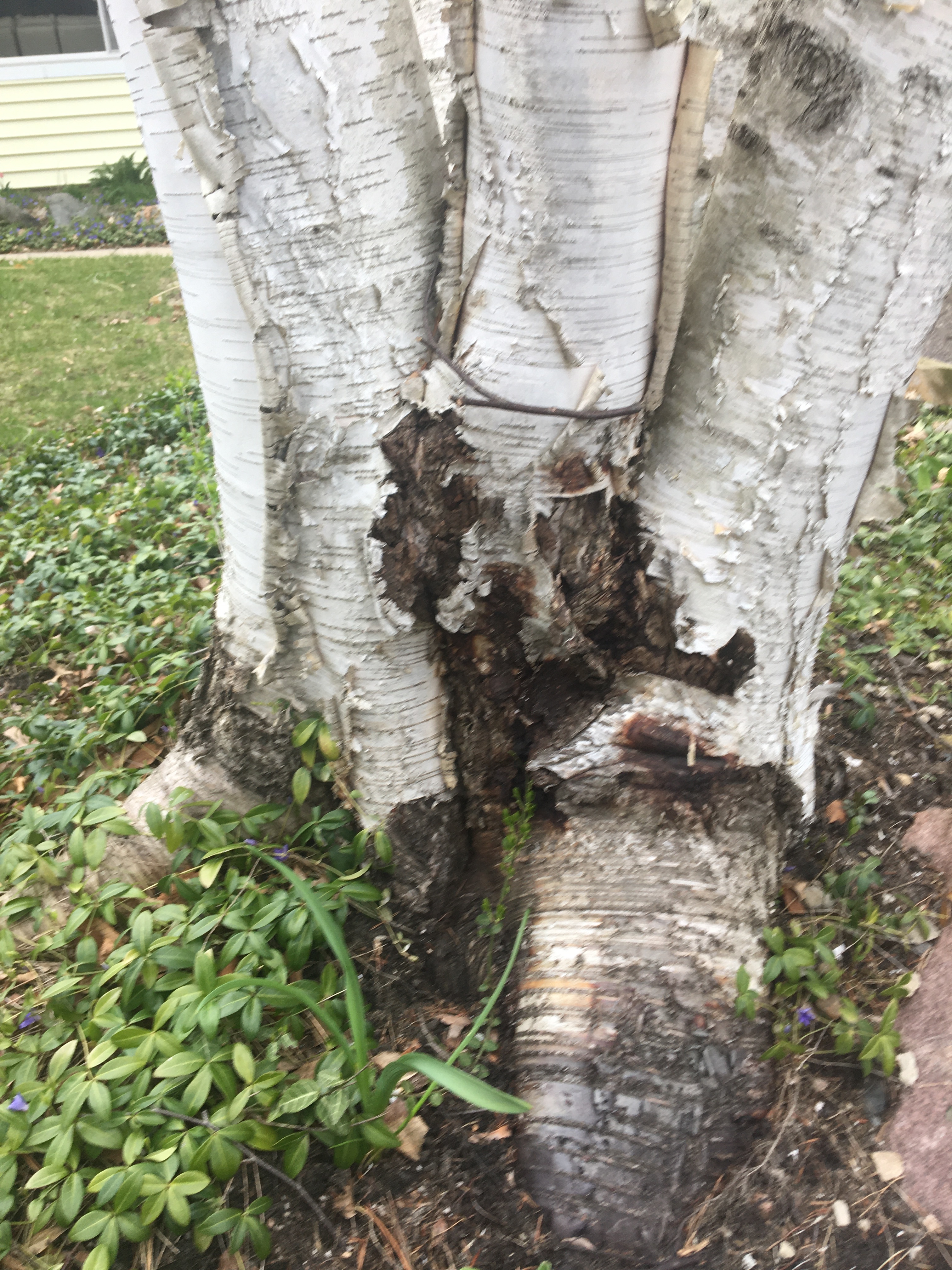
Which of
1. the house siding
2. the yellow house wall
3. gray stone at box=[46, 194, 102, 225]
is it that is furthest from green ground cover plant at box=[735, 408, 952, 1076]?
the yellow house wall

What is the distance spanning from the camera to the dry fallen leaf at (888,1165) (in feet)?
5.16

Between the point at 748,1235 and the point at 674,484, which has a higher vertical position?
the point at 674,484

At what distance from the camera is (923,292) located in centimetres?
143

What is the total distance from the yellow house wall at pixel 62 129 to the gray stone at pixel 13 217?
113 centimetres

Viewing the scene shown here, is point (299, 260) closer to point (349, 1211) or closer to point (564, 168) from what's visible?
point (564, 168)

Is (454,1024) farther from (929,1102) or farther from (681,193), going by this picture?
(681,193)

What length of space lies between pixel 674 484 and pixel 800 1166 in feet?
4.37

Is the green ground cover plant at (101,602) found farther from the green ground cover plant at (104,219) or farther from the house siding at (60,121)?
the house siding at (60,121)

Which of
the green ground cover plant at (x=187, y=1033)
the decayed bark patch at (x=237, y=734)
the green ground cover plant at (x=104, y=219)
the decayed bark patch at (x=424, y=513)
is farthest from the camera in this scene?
the green ground cover plant at (x=104, y=219)

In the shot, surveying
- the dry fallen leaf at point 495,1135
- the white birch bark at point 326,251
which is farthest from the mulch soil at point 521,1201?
the white birch bark at point 326,251

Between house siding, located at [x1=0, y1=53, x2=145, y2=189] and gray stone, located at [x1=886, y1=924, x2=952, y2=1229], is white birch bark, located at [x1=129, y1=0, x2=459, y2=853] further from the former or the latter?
house siding, located at [x1=0, y1=53, x2=145, y2=189]

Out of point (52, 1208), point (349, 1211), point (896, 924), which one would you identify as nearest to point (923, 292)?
point (896, 924)

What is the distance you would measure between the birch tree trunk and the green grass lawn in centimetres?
390

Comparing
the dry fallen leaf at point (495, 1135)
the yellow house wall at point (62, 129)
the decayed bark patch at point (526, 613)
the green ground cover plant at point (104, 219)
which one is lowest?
the dry fallen leaf at point (495, 1135)
